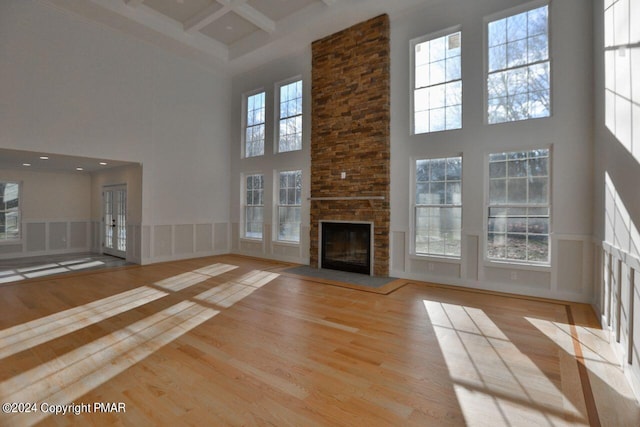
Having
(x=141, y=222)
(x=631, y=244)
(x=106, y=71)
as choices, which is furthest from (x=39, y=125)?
(x=631, y=244)

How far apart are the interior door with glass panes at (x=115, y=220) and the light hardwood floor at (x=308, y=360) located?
3.18m

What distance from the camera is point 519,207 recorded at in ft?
15.3

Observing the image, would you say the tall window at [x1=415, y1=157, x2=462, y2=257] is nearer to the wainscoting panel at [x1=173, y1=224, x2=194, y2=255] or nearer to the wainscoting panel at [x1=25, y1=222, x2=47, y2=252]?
the wainscoting panel at [x1=173, y1=224, x2=194, y2=255]

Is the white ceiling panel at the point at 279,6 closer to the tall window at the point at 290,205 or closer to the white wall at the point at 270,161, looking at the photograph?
the white wall at the point at 270,161

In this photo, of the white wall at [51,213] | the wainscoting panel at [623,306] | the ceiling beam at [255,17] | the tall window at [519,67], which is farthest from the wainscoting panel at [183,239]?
the wainscoting panel at [623,306]

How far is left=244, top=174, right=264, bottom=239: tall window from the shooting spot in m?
8.09

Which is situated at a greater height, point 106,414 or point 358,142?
point 358,142

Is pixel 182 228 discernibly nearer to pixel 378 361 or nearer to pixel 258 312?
pixel 258 312

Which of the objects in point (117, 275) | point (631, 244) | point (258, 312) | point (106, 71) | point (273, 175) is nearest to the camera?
point (631, 244)

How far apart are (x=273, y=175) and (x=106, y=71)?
387cm

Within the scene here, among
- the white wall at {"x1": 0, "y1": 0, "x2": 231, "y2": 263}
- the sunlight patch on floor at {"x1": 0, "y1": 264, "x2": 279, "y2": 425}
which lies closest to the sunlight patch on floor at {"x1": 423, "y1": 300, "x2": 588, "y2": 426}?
the sunlight patch on floor at {"x1": 0, "y1": 264, "x2": 279, "y2": 425}

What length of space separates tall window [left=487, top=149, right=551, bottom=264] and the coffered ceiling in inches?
125

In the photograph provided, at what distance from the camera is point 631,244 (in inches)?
94.7

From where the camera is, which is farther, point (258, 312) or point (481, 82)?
point (481, 82)
